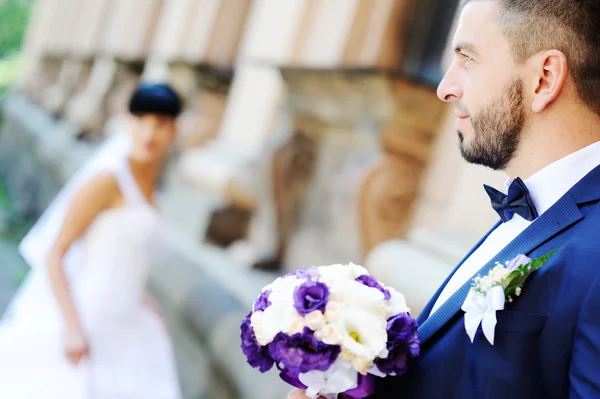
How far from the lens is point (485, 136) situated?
5.76 feet

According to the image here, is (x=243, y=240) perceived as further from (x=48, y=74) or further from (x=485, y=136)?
(x=48, y=74)

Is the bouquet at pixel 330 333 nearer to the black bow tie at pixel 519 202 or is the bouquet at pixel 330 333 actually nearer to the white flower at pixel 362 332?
the white flower at pixel 362 332

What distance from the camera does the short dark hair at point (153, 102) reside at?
12.7 feet

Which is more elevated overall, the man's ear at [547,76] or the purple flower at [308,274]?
the man's ear at [547,76]

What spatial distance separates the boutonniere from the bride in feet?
7.93

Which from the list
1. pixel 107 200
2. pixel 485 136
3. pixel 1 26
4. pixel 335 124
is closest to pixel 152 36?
pixel 335 124

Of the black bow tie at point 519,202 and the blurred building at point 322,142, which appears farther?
the blurred building at point 322,142

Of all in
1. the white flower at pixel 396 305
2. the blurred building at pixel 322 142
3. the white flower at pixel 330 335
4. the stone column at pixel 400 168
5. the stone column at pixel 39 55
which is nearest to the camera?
the white flower at pixel 330 335

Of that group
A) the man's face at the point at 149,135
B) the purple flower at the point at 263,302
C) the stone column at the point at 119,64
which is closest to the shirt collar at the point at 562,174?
the purple flower at the point at 263,302

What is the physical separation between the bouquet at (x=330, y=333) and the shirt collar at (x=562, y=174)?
393mm

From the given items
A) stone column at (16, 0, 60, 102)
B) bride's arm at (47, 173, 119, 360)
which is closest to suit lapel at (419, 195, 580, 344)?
bride's arm at (47, 173, 119, 360)

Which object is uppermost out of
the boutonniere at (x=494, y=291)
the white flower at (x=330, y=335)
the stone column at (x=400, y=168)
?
the boutonniere at (x=494, y=291)

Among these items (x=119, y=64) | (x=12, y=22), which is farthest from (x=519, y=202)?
(x=12, y=22)

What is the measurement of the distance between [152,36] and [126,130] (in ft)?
32.8
